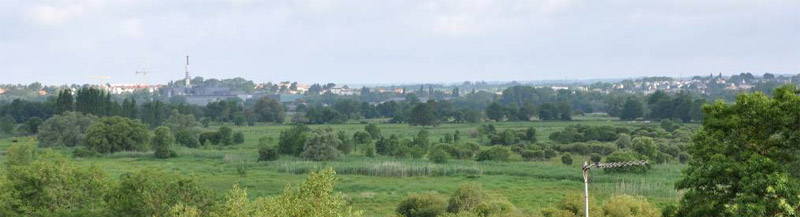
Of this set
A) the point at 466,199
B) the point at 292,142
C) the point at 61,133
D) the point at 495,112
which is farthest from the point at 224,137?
the point at 466,199

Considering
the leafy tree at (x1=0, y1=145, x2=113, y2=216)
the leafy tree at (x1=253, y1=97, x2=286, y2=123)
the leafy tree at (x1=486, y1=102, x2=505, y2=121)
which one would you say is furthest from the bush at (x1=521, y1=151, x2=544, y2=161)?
the leafy tree at (x1=253, y1=97, x2=286, y2=123)

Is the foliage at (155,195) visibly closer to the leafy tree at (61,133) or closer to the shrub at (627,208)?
the shrub at (627,208)

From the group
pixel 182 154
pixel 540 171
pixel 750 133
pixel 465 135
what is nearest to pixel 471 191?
pixel 750 133

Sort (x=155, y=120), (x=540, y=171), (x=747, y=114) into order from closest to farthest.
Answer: (x=747, y=114), (x=540, y=171), (x=155, y=120)

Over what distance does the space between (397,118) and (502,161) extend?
7950cm

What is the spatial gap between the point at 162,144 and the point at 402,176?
110 ft

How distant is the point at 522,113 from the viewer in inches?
6309

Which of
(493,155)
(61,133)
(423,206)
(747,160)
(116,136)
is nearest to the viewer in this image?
(747,160)

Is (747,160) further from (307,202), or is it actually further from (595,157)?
(595,157)

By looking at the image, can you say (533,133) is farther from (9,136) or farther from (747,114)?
(747,114)

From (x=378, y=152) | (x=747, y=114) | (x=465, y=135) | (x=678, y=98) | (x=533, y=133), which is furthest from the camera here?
(x=678, y=98)

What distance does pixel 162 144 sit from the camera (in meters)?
91.6

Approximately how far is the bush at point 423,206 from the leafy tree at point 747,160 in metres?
17.4

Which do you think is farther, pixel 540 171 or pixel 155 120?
pixel 155 120
